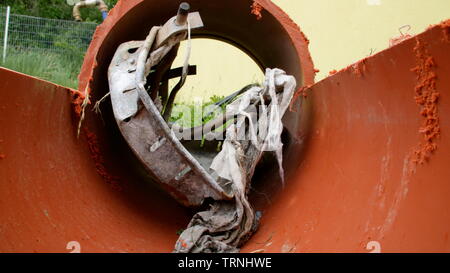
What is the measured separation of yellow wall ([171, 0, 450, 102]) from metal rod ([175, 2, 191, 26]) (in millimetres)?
3054

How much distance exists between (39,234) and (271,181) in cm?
146

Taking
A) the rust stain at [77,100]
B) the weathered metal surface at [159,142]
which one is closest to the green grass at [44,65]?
the rust stain at [77,100]

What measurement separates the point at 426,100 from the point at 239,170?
106cm

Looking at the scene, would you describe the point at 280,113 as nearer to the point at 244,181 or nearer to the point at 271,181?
the point at 244,181

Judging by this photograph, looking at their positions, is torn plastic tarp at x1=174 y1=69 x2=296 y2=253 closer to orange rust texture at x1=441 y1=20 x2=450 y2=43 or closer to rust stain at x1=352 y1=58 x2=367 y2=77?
rust stain at x1=352 y1=58 x2=367 y2=77

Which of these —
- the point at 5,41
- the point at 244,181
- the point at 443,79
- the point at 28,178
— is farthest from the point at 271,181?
the point at 5,41

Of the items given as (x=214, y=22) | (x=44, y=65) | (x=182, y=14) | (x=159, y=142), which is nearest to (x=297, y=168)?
(x=159, y=142)

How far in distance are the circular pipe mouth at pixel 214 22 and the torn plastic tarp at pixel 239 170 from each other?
37 centimetres

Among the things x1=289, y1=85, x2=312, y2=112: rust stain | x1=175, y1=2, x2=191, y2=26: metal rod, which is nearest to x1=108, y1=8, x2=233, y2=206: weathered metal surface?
x1=175, y1=2, x2=191, y2=26: metal rod

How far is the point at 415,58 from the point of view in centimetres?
145

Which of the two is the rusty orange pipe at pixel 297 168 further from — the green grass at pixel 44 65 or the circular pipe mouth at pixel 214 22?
the green grass at pixel 44 65

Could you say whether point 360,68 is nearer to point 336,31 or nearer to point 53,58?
point 336,31

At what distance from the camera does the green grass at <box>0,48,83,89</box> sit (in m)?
6.00

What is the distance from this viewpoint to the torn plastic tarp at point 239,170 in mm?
2217
